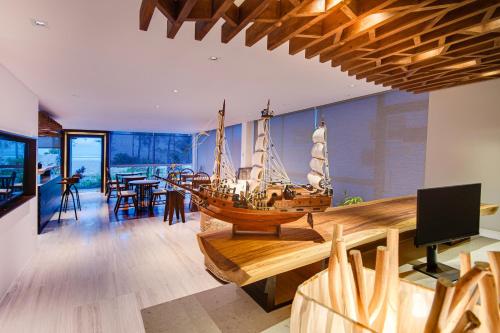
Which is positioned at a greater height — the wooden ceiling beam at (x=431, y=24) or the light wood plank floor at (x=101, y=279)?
the wooden ceiling beam at (x=431, y=24)

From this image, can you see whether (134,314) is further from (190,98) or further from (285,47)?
(190,98)

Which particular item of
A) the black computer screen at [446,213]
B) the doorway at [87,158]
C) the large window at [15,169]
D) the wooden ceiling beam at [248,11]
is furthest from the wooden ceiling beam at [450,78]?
the doorway at [87,158]

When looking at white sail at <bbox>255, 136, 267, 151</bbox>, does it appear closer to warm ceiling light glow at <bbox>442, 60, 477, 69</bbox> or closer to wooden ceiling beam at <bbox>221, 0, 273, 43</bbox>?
wooden ceiling beam at <bbox>221, 0, 273, 43</bbox>

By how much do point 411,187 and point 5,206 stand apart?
5.15m

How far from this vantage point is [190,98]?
436 centimetres

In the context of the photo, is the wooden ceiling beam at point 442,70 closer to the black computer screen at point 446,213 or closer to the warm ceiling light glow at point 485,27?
the warm ceiling light glow at point 485,27

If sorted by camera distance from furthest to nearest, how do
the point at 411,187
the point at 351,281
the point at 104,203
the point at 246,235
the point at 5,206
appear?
the point at 104,203 < the point at 411,187 < the point at 5,206 < the point at 246,235 < the point at 351,281

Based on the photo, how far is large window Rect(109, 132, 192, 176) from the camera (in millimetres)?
10797

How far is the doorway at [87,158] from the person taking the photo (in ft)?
32.2

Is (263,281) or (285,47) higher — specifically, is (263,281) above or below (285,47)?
below

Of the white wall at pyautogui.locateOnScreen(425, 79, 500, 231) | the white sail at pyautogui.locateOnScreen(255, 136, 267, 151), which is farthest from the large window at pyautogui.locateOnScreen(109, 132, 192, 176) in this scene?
the white wall at pyautogui.locateOnScreen(425, 79, 500, 231)

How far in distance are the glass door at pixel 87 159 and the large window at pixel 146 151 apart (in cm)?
45

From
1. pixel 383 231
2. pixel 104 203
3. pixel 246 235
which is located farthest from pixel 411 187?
pixel 104 203

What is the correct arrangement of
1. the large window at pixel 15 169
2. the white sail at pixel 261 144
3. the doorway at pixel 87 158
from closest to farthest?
the white sail at pixel 261 144, the large window at pixel 15 169, the doorway at pixel 87 158
